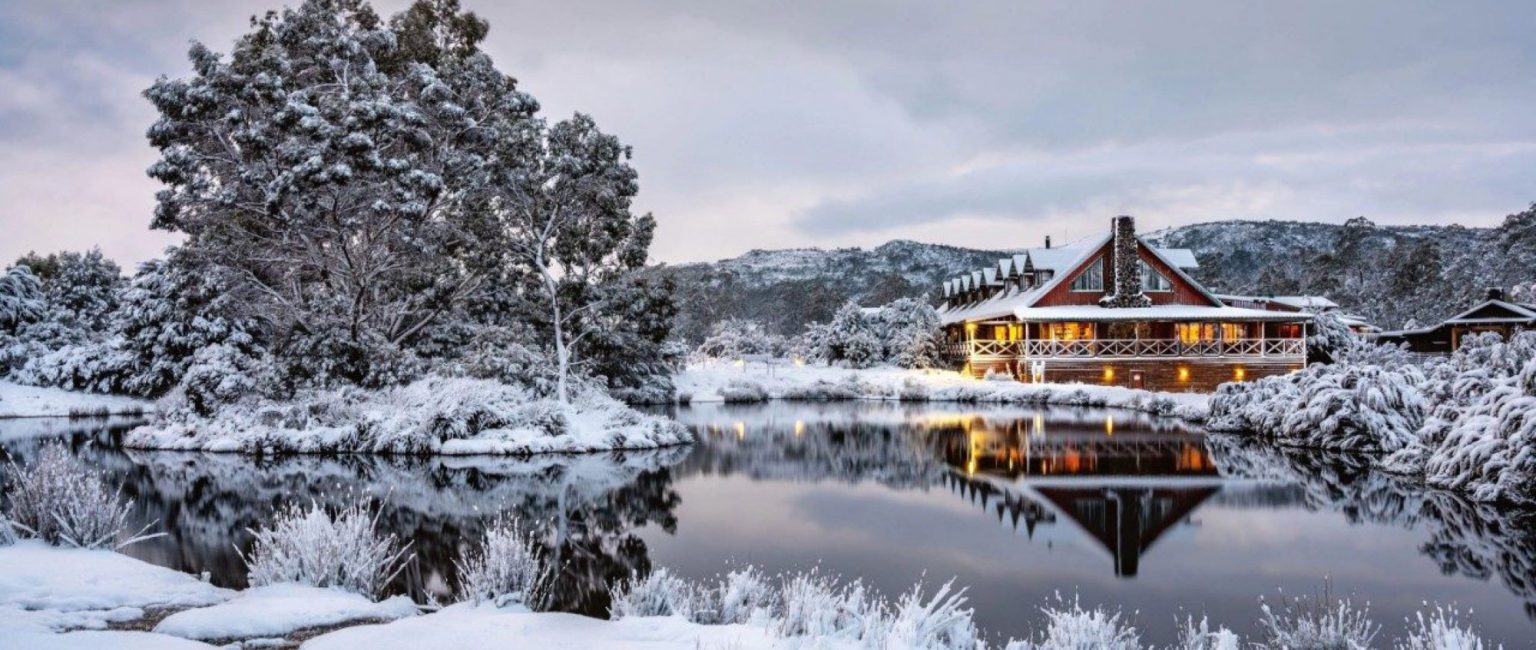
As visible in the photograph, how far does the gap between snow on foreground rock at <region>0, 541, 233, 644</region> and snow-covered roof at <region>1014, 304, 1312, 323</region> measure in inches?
1498

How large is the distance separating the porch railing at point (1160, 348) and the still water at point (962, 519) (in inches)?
786

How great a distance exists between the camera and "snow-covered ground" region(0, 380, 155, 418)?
37281 mm

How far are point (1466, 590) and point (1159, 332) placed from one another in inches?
1487

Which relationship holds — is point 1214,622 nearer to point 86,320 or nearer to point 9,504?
point 9,504

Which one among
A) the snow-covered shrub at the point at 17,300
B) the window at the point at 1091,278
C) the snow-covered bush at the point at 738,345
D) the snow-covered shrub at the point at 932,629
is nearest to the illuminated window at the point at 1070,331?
the window at the point at 1091,278

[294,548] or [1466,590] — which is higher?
[294,548]

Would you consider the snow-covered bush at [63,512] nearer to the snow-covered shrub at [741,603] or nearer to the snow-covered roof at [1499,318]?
the snow-covered shrub at [741,603]

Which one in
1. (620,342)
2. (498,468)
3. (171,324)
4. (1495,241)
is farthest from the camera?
(1495,241)

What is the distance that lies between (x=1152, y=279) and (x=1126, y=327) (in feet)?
10.2

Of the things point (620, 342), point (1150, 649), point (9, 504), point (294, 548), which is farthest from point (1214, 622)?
point (620, 342)

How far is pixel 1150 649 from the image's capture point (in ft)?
23.5

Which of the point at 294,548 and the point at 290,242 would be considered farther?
the point at 290,242

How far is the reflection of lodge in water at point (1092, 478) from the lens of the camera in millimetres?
12922

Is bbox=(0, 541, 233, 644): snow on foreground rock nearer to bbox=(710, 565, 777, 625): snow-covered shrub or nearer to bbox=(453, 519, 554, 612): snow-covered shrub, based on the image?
bbox=(453, 519, 554, 612): snow-covered shrub
